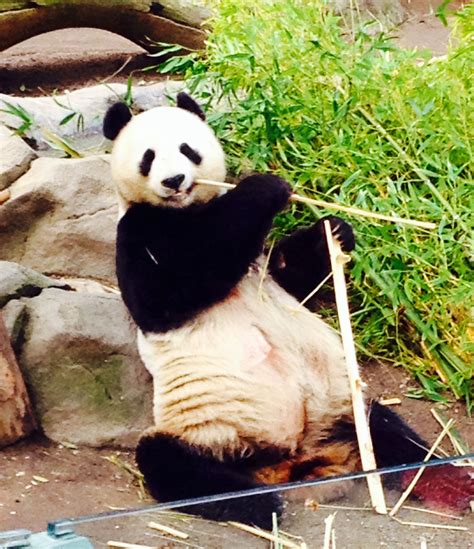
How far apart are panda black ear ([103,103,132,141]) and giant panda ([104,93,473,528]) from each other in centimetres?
14

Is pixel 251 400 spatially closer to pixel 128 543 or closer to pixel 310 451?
pixel 310 451

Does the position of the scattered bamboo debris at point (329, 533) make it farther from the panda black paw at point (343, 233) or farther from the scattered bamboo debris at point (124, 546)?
the panda black paw at point (343, 233)

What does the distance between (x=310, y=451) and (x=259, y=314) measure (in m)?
0.43

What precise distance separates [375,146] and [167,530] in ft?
6.36

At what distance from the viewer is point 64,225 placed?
3.80 meters

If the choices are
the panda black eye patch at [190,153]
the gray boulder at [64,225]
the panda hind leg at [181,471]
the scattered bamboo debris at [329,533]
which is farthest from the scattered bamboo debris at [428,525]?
the gray boulder at [64,225]

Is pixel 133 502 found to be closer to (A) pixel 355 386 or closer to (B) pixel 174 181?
(A) pixel 355 386

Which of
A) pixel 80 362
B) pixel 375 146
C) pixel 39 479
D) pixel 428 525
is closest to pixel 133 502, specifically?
pixel 39 479

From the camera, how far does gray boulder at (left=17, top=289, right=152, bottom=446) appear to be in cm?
306

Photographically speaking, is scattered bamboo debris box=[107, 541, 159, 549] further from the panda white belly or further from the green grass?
the green grass

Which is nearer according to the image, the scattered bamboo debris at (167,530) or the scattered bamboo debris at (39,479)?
the scattered bamboo debris at (167,530)

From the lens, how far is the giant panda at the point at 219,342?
2734mm

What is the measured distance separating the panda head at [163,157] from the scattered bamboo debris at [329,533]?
1.12 metres

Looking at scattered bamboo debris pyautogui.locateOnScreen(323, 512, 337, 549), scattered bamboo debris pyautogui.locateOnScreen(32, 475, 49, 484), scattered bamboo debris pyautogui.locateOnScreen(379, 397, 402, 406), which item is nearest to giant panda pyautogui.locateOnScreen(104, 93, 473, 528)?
scattered bamboo debris pyautogui.locateOnScreen(32, 475, 49, 484)
